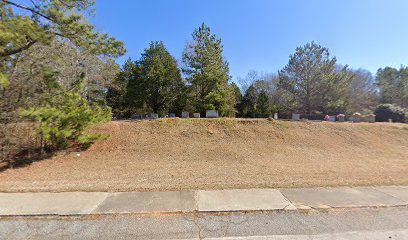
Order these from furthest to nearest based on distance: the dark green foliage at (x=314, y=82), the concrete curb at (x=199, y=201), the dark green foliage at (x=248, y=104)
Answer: the dark green foliage at (x=248, y=104)
the dark green foliage at (x=314, y=82)
the concrete curb at (x=199, y=201)

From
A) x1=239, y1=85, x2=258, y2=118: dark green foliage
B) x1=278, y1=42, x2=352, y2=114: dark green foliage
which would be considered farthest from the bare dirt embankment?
x1=239, y1=85, x2=258, y2=118: dark green foliage

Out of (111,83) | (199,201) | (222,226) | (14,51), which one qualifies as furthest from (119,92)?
(222,226)

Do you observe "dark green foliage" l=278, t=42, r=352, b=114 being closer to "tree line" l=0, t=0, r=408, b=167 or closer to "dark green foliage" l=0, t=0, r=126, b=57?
"tree line" l=0, t=0, r=408, b=167

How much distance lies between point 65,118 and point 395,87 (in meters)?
47.5

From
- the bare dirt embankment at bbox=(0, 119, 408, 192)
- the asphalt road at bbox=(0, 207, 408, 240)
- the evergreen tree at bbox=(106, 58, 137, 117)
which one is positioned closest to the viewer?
the asphalt road at bbox=(0, 207, 408, 240)

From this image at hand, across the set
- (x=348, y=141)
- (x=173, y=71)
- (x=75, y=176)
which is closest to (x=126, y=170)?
(x=75, y=176)

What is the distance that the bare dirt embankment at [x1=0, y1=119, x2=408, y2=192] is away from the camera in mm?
6824

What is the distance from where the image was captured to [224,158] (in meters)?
10.5

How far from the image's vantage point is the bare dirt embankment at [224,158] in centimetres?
682

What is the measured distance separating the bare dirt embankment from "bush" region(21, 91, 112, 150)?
0.76 meters

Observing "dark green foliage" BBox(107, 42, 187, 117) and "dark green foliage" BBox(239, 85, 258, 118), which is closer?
"dark green foliage" BBox(107, 42, 187, 117)

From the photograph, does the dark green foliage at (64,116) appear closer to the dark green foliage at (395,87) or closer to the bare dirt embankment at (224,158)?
the bare dirt embankment at (224,158)

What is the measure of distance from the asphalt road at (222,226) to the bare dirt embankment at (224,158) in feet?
5.66

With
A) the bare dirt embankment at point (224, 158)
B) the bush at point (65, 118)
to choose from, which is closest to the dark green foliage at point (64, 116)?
the bush at point (65, 118)
